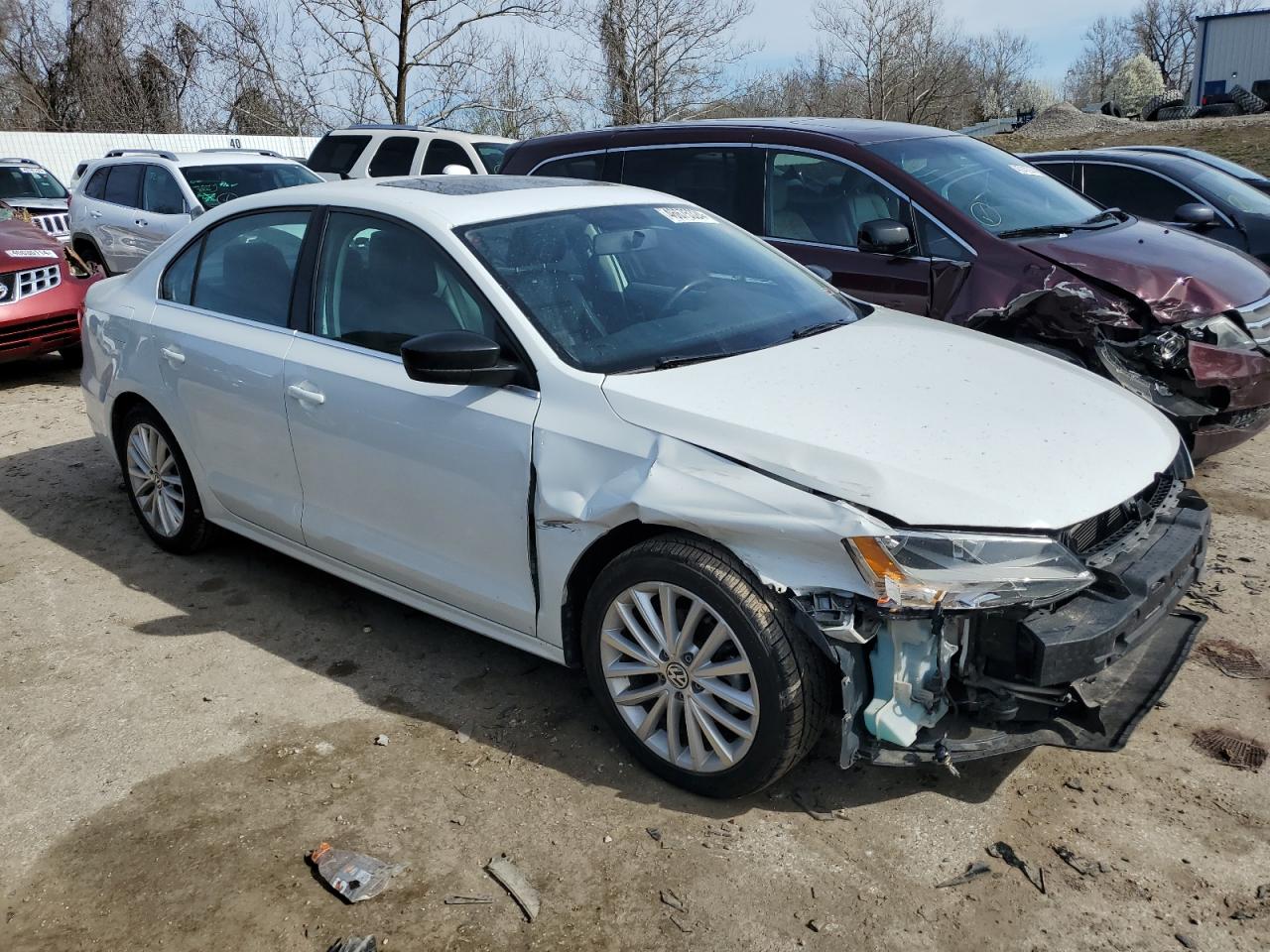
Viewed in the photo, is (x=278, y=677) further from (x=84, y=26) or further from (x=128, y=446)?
(x=84, y=26)

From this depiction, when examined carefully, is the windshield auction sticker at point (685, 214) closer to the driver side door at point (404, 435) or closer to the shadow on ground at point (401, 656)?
the driver side door at point (404, 435)

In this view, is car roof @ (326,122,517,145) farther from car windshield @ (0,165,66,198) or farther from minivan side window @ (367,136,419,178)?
car windshield @ (0,165,66,198)

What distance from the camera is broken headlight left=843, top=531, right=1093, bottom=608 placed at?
2.77 m

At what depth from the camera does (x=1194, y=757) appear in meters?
3.43

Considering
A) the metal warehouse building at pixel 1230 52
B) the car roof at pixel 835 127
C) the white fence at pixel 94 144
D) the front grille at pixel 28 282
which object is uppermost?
the metal warehouse building at pixel 1230 52

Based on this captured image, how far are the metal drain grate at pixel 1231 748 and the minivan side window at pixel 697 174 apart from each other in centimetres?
386

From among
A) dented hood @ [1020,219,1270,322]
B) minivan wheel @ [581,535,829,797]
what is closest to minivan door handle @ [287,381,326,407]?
minivan wheel @ [581,535,829,797]

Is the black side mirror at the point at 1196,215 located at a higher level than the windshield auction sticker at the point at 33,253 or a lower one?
lower

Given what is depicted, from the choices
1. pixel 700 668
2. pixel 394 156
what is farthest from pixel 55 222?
pixel 700 668

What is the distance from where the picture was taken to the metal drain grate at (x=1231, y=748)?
11.1ft

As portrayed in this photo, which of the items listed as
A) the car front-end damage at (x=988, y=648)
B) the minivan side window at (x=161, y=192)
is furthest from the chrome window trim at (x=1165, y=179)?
the minivan side window at (x=161, y=192)

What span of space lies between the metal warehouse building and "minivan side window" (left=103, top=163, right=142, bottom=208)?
129 feet

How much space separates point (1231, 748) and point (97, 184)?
12768 millimetres

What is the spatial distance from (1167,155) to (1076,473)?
7.47 metres
